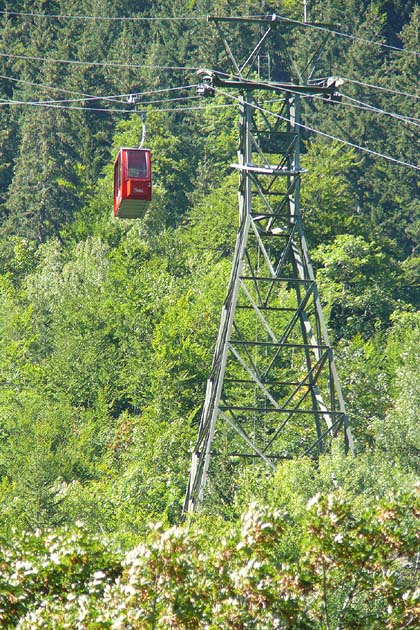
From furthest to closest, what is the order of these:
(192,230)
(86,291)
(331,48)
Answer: (331,48)
(192,230)
(86,291)

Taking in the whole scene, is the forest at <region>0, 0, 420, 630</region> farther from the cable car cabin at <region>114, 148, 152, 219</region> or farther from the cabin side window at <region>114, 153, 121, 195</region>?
the cable car cabin at <region>114, 148, 152, 219</region>

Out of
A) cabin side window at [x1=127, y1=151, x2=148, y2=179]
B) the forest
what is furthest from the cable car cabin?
the forest

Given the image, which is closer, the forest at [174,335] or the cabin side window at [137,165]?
the forest at [174,335]

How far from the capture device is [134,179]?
3366cm

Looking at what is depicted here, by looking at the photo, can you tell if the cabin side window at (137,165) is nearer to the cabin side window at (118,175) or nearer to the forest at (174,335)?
the cabin side window at (118,175)

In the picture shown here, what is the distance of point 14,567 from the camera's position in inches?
779

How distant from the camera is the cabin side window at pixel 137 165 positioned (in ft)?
111

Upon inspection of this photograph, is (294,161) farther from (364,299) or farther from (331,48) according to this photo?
(331,48)

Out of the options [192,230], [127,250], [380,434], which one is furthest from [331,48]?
[380,434]

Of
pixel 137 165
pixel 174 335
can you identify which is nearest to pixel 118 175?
pixel 137 165

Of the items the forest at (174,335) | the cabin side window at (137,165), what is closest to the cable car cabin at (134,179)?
the cabin side window at (137,165)

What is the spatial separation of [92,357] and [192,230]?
1795 cm

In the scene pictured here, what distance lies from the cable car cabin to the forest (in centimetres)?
232

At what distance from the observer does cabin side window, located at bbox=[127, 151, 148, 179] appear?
3375 centimetres
